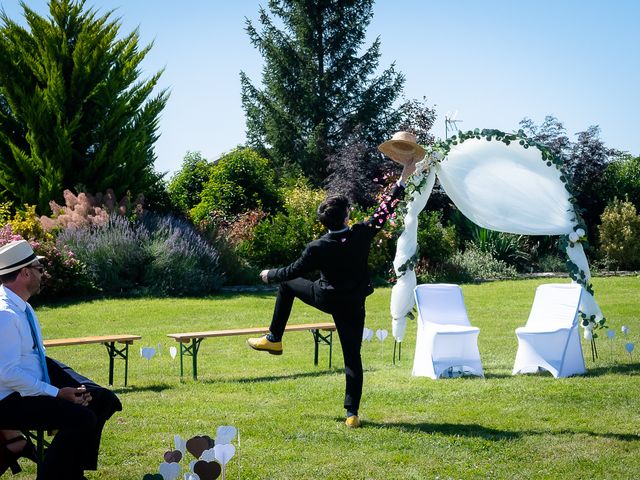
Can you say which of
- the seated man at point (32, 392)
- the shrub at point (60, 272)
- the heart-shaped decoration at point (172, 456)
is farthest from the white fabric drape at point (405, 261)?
the shrub at point (60, 272)

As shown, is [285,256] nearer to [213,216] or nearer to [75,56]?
[213,216]

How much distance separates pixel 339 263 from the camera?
6.33m

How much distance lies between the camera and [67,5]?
20.0 m

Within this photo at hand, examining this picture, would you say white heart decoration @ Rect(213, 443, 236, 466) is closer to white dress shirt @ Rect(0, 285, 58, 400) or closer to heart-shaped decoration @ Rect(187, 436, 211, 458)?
heart-shaped decoration @ Rect(187, 436, 211, 458)

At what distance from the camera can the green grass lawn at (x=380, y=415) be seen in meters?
5.43

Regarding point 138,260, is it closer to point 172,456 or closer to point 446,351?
point 446,351

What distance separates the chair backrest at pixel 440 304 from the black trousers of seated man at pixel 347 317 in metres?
2.89

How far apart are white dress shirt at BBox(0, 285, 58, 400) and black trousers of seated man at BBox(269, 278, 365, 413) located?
91.7 inches

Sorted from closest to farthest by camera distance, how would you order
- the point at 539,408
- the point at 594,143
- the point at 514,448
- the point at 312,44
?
the point at 514,448 < the point at 539,408 < the point at 594,143 < the point at 312,44

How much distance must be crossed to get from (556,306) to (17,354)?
21.7 ft

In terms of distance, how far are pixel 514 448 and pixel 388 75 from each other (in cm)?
2941

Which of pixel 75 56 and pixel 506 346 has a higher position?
pixel 75 56

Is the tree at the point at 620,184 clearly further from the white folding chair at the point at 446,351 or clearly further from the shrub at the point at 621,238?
the white folding chair at the point at 446,351

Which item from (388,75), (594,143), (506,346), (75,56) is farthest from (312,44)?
(506,346)
